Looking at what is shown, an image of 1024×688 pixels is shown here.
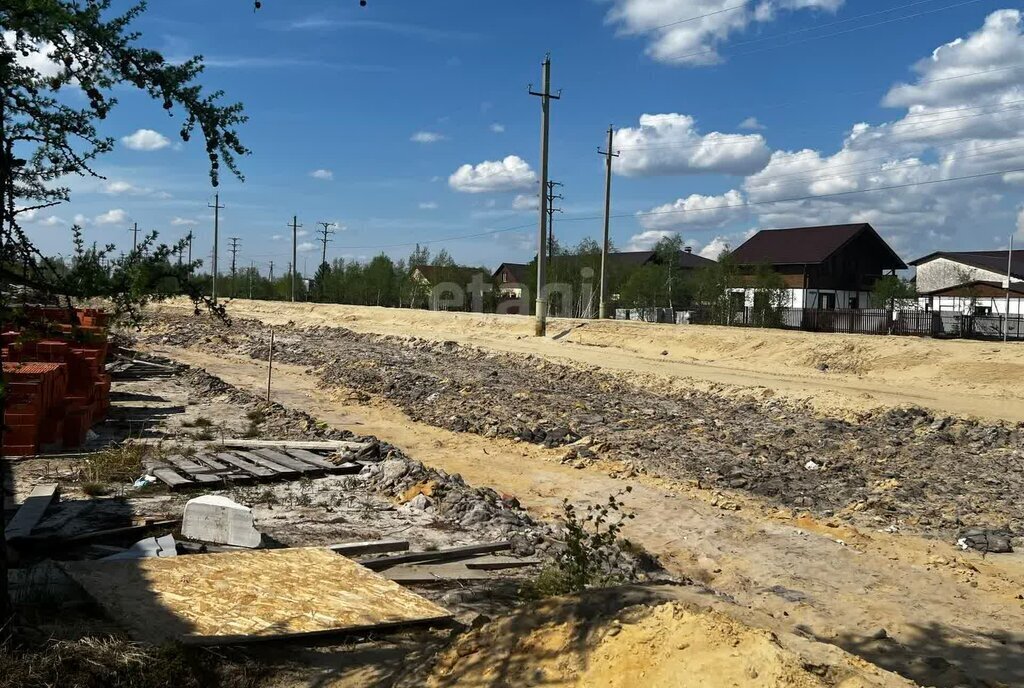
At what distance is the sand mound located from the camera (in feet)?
12.6

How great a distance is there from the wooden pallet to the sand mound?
6647 millimetres

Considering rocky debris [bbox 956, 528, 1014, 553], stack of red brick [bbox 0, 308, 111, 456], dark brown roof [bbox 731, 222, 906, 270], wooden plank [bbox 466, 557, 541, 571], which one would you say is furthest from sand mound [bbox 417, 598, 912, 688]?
dark brown roof [bbox 731, 222, 906, 270]

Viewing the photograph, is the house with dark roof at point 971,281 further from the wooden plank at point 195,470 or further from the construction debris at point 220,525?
the construction debris at point 220,525

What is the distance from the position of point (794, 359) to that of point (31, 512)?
22.3m

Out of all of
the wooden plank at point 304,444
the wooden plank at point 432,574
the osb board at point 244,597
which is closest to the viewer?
the osb board at point 244,597

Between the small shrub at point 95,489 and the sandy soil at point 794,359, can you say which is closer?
the small shrub at point 95,489

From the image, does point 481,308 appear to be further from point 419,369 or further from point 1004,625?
point 1004,625

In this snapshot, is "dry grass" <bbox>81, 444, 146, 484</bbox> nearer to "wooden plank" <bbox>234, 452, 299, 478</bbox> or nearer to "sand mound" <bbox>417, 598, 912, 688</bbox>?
"wooden plank" <bbox>234, 452, 299, 478</bbox>

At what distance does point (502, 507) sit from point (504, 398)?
9229mm

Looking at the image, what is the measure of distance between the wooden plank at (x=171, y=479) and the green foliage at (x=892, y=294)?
40.0 meters

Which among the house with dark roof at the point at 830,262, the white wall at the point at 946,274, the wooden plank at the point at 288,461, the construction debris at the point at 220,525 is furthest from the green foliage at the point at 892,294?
the construction debris at the point at 220,525

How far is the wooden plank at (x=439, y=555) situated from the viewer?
7.51 m

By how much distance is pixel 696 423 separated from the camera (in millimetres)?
16266

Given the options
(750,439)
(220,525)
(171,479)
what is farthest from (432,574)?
(750,439)
